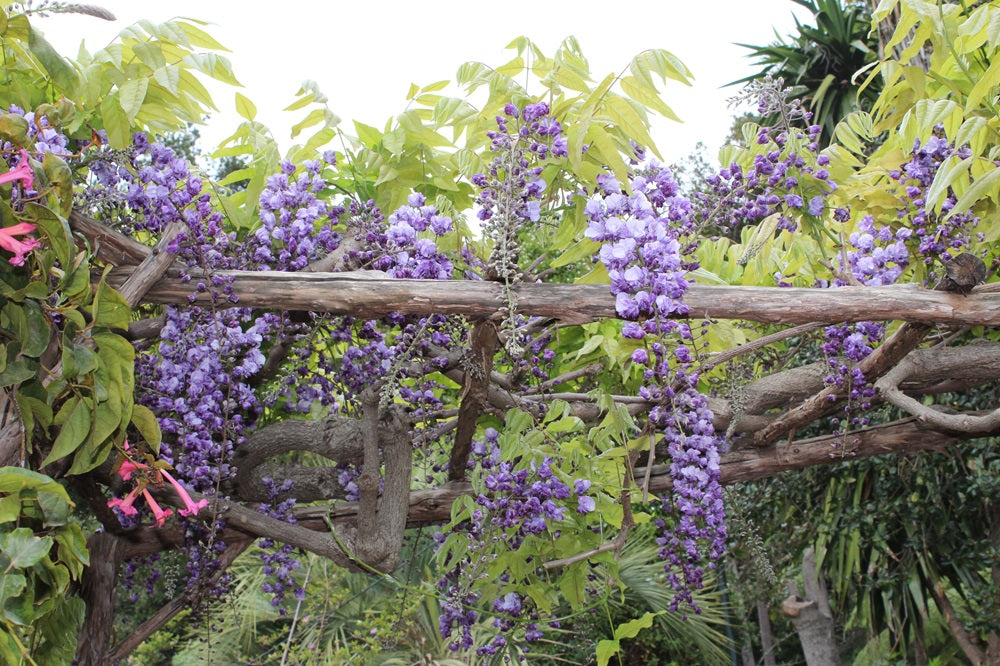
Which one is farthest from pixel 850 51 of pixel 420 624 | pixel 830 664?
pixel 420 624

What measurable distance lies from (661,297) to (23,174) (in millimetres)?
880

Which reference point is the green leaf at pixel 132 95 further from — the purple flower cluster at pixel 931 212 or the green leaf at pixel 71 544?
the purple flower cluster at pixel 931 212

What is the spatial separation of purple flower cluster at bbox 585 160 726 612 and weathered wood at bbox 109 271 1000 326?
0.30ft

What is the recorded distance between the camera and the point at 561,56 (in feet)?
5.22

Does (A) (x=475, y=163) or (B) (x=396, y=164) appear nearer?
(A) (x=475, y=163)

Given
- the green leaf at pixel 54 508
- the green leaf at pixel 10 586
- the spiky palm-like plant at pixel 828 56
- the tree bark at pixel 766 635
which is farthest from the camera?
the spiky palm-like plant at pixel 828 56

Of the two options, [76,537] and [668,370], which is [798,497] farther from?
[76,537]

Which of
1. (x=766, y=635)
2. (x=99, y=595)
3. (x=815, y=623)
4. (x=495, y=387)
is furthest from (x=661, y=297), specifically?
(x=766, y=635)

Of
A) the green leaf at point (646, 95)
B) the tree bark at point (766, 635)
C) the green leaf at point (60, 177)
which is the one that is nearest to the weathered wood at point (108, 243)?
the green leaf at point (60, 177)

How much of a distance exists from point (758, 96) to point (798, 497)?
2864mm

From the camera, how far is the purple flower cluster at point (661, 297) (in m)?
1.31

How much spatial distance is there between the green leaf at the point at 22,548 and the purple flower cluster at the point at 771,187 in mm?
1244

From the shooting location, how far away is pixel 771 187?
180 cm

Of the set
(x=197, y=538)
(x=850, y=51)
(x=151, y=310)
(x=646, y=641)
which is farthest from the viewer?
(x=850, y=51)
